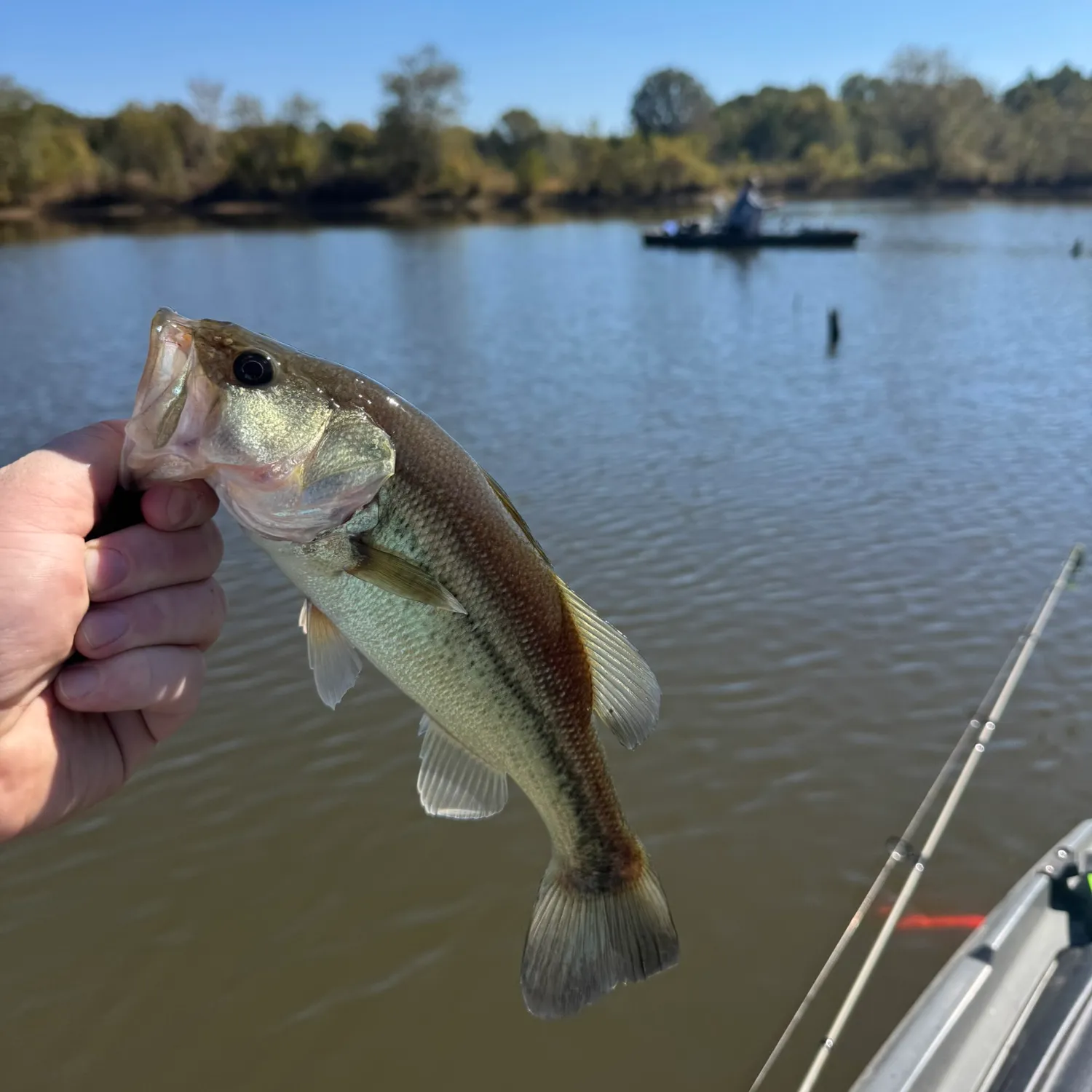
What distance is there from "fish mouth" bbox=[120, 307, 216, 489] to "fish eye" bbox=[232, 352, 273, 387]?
0.07 metres

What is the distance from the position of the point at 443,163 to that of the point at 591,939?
97.0 m

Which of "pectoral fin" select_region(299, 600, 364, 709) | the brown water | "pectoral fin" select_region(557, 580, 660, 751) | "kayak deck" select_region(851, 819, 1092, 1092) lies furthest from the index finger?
the brown water

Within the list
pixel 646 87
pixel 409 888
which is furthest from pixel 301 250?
pixel 646 87

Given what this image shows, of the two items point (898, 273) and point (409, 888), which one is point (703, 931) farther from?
point (898, 273)

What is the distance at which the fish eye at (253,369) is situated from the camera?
194cm

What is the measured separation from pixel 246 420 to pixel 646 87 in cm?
15643

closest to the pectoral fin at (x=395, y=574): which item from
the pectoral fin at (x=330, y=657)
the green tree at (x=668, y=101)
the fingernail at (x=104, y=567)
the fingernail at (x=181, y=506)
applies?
the pectoral fin at (x=330, y=657)

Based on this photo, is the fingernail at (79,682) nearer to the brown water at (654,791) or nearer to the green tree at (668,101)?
the brown water at (654,791)

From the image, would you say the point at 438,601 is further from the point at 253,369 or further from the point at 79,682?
the point at 79,682

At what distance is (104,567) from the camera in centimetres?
195

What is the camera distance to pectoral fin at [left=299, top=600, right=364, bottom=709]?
2.18 metres

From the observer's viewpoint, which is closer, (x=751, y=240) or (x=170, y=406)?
(x=170, y=406)

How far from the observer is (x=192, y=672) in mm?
2148

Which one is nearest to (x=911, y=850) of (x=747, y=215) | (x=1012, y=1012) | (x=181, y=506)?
(x=1012, y=1012)
